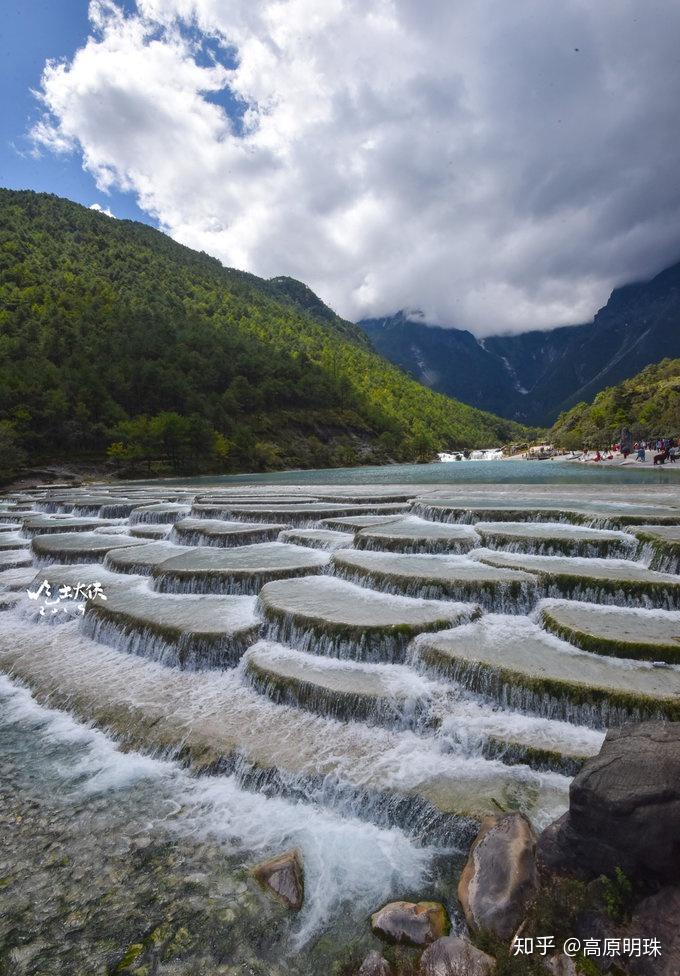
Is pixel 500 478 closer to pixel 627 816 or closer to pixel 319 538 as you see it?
pixel 319 538

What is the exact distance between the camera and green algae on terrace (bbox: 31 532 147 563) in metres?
15.8

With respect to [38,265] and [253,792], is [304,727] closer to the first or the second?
[253,792]

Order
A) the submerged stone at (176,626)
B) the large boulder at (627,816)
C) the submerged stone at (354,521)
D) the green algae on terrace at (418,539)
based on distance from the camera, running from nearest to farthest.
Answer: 1. the large boulder at (627,816)
2. the submerged stone at (176,626)
3. the green algae on terrace at (418,539)
4. the submerged stone at (354,521)

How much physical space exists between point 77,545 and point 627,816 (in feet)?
55.9

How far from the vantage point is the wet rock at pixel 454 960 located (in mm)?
3791

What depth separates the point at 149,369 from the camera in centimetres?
7212

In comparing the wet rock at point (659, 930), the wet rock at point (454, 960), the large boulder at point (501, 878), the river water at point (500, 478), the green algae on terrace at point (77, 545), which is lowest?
the wet rock at point (454, 960)

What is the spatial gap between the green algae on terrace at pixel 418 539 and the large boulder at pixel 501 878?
892 cm

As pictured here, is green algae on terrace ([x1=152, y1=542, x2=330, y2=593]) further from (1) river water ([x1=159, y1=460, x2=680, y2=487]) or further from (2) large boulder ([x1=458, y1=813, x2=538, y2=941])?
(1) river water ([x1=159, y1=460, x2=680, y2=487])

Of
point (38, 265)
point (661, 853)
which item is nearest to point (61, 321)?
point (38, 265)

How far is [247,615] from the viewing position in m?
10.3

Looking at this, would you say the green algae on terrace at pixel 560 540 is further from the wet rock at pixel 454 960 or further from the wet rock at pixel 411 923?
the wet rock at pixel 454 960

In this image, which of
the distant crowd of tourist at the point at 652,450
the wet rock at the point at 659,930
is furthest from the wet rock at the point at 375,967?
the distant crowd of tourist at the point at 652,450

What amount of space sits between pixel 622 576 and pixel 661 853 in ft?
23.6
